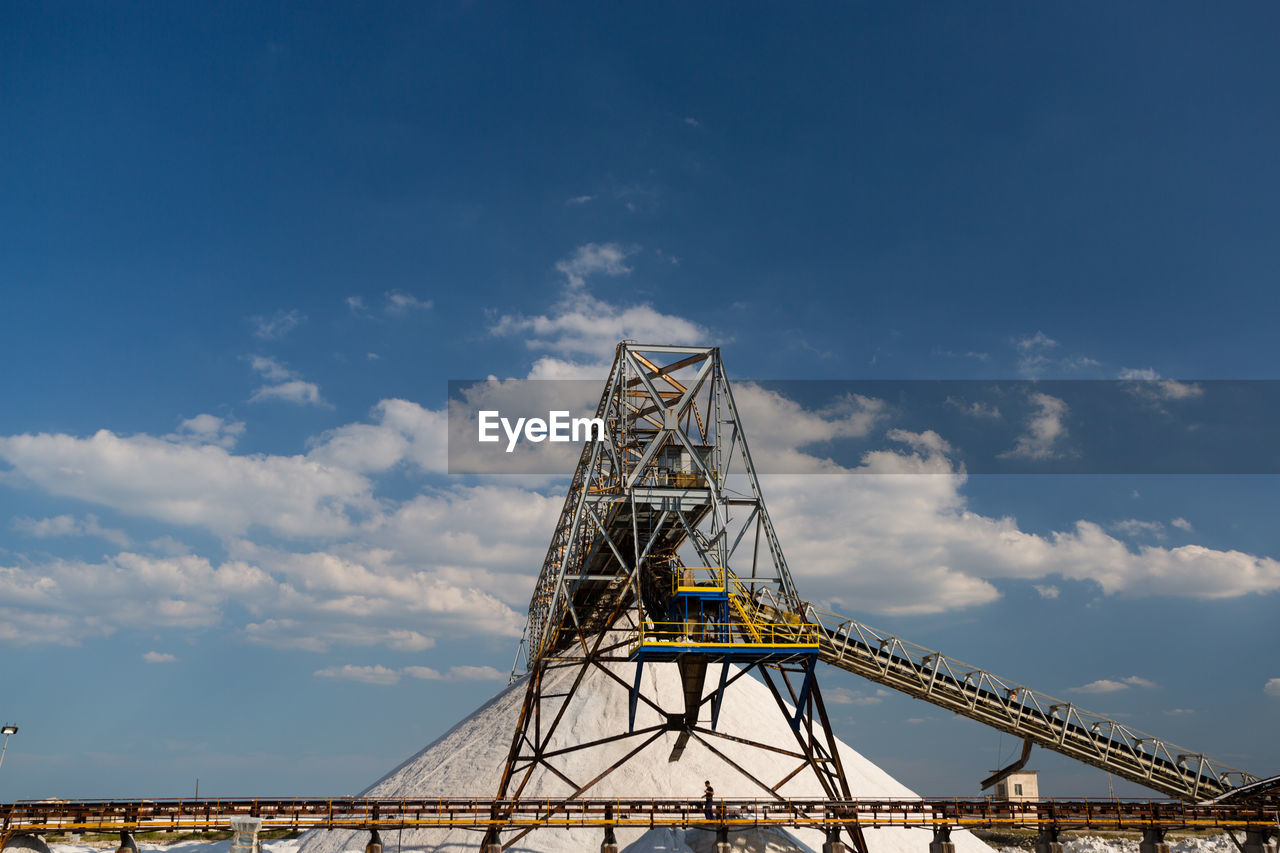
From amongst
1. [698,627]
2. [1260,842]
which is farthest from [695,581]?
[1260,842]

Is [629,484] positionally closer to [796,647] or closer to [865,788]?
[796,647]

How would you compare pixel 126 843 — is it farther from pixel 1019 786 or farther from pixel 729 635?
pixel 1019 786

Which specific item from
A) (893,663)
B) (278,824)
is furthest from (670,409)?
(278,824)

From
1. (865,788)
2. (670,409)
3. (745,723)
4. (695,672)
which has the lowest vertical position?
(865,788)

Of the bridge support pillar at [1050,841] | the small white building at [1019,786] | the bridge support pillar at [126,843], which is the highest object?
the bridge support pillar at [126,843]

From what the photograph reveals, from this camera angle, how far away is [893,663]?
38938mm

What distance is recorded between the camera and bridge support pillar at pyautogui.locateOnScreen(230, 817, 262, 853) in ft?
100

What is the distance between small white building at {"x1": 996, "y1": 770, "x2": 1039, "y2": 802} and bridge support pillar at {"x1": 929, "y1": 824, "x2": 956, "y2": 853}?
22356 mm

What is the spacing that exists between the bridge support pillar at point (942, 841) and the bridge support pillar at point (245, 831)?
23.7 meters

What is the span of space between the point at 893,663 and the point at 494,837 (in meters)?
17.7

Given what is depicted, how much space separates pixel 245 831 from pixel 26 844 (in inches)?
304

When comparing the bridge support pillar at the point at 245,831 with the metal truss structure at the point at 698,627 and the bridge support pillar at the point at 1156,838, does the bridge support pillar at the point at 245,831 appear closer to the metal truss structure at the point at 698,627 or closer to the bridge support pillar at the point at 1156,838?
the metal truss structure at the point at 698,627

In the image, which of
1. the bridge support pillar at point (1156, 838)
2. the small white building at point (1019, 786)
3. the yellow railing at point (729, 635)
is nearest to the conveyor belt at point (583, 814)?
the bridge support pillar at point (1156, 838)

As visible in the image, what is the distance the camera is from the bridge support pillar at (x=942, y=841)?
33.1 m
